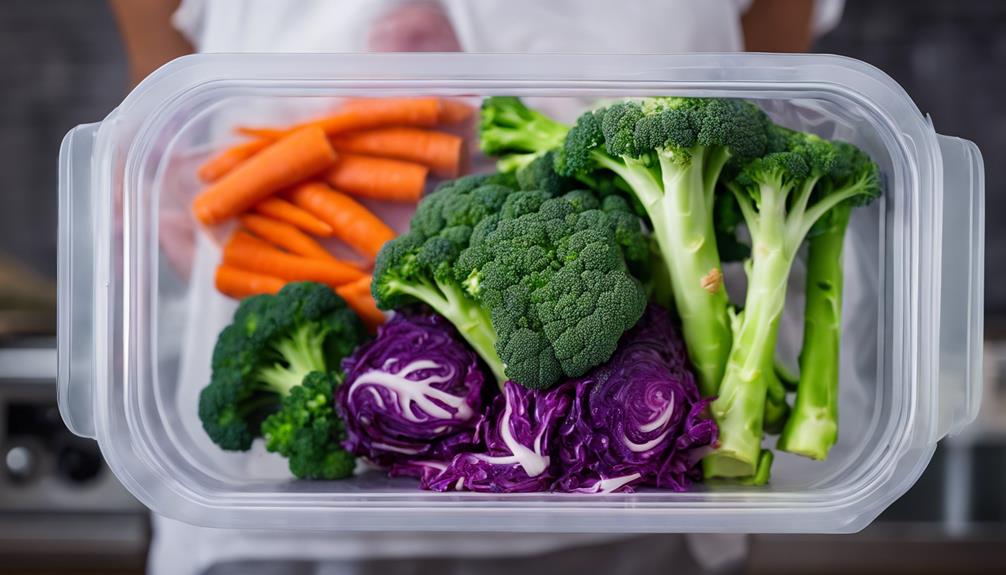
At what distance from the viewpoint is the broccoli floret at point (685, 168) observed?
0.79 metres

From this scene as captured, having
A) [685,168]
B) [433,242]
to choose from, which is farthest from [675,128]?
[433,242]

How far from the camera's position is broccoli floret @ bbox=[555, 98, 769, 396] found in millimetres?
788

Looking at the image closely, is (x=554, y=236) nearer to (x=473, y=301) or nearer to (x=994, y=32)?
(x=473, y=301)

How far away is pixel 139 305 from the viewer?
0.87 m

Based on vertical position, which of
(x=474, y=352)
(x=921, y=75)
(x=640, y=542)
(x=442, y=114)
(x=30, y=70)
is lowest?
(x=640, y=542)

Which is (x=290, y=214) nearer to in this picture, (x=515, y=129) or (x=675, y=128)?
(x=515, y=129)

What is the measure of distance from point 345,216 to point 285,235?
80 millimetres

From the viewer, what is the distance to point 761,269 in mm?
843

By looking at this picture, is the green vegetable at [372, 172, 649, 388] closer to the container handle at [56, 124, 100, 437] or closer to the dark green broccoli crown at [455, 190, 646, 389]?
the dark green broccoli crown at [455, 190, 646, 389]

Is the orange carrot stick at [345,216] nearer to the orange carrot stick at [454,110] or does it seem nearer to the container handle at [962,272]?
the orange carrot stick at [454,110]

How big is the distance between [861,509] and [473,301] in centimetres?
42

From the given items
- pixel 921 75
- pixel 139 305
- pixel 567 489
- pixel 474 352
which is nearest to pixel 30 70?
pixel 139 305

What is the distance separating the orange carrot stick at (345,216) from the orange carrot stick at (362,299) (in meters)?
0.04

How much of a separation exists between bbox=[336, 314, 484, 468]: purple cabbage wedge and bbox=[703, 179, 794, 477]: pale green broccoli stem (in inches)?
9.9
